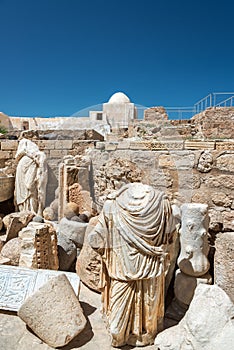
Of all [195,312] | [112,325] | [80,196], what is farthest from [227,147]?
[80,196]

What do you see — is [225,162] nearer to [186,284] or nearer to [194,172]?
[194,172]

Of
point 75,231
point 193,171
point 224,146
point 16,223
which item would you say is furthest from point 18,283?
point 224,146

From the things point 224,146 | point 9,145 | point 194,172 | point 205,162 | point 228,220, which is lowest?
point 228,220

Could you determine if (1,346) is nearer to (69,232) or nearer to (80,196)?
(69,232)

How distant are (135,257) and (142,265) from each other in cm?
9

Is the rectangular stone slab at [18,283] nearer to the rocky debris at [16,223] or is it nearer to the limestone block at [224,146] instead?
the rocky debris at [16,223]

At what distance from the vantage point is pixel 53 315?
93.7 inches

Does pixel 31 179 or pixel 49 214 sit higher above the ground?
pixel 31 179

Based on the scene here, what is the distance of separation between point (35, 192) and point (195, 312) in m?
4.59

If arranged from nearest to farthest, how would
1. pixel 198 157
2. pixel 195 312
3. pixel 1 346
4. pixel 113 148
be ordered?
pixel 195 312 → pixel 1 346 → pixel 198 157 → pixel 113 148

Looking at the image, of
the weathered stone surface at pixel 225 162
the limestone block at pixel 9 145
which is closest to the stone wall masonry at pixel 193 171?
the weathered stone surface at pixel 225 162

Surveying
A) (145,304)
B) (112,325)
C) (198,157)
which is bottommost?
(112,325)

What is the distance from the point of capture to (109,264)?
2.45m

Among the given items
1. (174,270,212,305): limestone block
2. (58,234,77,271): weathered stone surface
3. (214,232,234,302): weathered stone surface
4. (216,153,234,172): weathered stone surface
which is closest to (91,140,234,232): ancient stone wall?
(216,153,234,172): weathered stone surface
